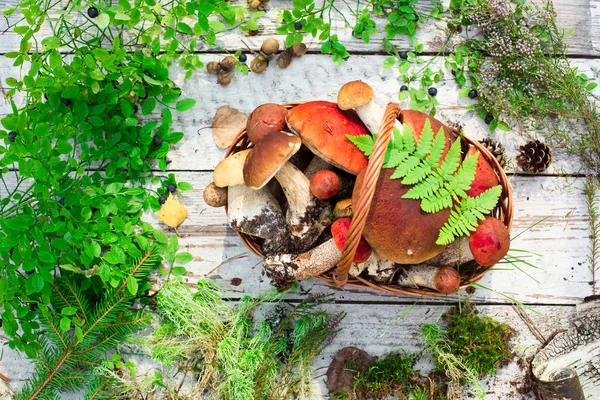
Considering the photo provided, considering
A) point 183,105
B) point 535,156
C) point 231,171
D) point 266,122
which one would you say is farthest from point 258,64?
point 535,156

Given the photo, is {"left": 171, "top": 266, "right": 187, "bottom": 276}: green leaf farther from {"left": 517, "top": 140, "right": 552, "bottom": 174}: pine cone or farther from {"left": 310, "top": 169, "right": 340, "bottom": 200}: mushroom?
{"left": 517, "top": 140, "right": 552, "bottom": 174}: pine cone

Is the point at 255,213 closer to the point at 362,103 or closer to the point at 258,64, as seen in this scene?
the point at 362,103

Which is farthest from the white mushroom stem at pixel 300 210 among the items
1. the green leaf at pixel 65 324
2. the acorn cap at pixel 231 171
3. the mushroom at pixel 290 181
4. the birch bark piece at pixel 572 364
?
the birch bark piece at pixel 572 364

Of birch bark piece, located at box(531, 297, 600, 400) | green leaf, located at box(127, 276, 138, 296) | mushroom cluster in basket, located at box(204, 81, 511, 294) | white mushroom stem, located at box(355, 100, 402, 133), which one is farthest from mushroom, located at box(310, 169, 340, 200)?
birch bark piece, located at box(531, 297, 600, 400)

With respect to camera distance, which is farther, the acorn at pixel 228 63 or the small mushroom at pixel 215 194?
the acorn at pixel 228 63

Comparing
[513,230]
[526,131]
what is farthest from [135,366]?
[526,131]

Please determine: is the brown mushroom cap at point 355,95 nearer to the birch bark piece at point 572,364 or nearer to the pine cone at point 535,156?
the pine cone at point 535,156
